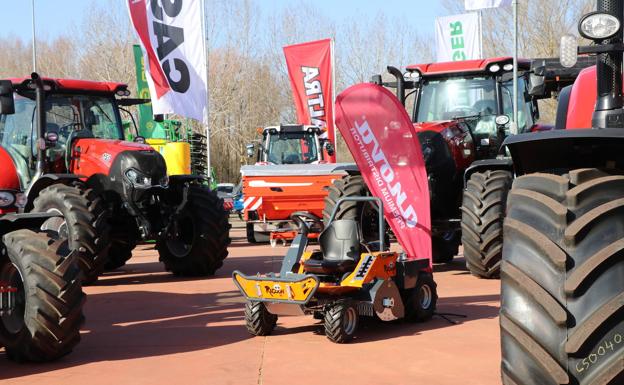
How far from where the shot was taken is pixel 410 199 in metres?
9.39

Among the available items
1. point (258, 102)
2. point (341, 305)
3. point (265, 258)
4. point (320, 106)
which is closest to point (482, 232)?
point (341, 305)

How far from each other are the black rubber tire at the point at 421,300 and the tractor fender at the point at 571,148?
4671 millimetres

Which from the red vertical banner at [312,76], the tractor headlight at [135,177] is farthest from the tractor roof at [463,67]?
the red vertical banner at [312,76]

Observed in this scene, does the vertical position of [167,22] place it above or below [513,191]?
above

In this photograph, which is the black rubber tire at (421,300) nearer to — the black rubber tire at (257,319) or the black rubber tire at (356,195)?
the black rubber tire at (257,319)

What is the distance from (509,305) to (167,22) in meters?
14.6

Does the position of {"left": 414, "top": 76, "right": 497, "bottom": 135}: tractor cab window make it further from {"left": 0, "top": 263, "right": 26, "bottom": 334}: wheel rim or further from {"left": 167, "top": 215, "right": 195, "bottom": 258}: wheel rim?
{"left": 0, "top": 263, "right": 26, "bottom": 334}: wheel rim

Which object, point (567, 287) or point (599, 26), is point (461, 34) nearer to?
point (599, 26)

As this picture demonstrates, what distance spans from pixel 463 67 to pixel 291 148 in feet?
25.8

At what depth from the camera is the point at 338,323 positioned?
716 cm

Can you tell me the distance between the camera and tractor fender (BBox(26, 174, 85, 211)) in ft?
36.3

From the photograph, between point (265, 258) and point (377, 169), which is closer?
point (377, 169)

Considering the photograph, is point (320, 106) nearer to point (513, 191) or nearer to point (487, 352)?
point (487, 352)

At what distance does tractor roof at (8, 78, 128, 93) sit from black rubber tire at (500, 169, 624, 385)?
30.8ft
